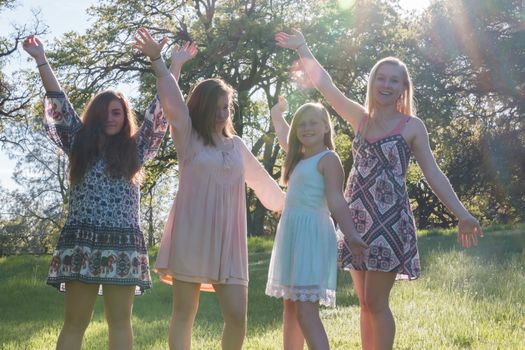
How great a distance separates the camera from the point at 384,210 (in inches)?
169

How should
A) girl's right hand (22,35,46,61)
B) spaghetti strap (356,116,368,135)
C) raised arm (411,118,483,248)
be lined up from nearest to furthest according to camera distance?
1. raised arm (411,118,483,248)
2. girl's right hand (22,35,46,61)
3. spaghetti strap (356,116,368,135)

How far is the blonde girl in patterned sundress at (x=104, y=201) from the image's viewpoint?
13.6ft

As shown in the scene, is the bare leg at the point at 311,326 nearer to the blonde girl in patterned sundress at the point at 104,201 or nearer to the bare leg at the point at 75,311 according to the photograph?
the blonde girl in patterned sundress at the point at 104,201

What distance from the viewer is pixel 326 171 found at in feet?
14.3

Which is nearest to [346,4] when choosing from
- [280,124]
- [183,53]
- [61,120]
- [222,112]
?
[280,124]

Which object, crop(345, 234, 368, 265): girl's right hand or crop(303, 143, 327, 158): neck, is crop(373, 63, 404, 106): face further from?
crop(345, 234, 368, 265): girl's right hand

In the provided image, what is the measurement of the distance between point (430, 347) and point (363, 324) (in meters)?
1.36

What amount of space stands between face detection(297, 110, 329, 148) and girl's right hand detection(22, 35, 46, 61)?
1771 millimetres

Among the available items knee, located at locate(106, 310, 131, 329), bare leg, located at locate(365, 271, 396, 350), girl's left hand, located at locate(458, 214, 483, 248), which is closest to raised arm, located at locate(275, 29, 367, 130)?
girl's left hand, located at locate(458, 214, 483, 248)

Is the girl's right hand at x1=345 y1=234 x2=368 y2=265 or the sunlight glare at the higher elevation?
the sunlight glare

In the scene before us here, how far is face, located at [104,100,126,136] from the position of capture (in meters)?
4.42

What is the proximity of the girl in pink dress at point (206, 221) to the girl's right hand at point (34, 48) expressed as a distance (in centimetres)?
88

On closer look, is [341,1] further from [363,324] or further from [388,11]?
[363,324]

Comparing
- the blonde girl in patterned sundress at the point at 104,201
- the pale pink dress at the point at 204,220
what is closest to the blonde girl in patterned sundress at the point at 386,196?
the pale pink dress at the point at 204,220
